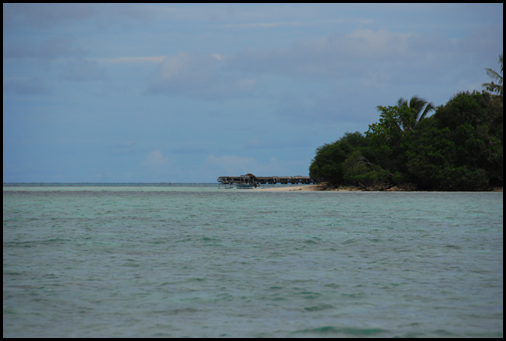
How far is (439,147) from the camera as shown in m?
49.9

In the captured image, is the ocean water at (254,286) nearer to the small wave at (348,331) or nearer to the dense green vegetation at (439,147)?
the small wave at (348,331)

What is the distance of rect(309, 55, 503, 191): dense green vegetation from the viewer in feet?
158

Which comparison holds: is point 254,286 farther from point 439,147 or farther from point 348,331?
point 439,147

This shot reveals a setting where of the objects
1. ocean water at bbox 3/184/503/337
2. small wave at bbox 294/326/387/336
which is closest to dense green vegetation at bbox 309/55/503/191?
ocean water at bbox 3/184/503/337

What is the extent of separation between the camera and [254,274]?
8.40 metres

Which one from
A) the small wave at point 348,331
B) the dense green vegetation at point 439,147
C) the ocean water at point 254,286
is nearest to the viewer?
the small wave at point 348,331

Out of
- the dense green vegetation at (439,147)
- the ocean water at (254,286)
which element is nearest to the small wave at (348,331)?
the ocean water at (254,286)

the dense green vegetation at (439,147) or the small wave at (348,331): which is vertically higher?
the dense green vegetation at (439,147)

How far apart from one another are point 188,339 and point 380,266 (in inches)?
203

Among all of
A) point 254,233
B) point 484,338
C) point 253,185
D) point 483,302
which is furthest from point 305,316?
point 253,185

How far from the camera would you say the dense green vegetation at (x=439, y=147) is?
4806cm

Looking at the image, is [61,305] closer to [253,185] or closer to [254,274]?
[254,274]

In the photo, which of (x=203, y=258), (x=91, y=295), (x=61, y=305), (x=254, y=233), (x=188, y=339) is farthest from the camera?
(x=254, y=233)

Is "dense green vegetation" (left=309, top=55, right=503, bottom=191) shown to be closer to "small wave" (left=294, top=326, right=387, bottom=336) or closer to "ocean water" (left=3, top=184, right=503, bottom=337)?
"ocean water" (left=3, top=184, right=503, bottom=337)
